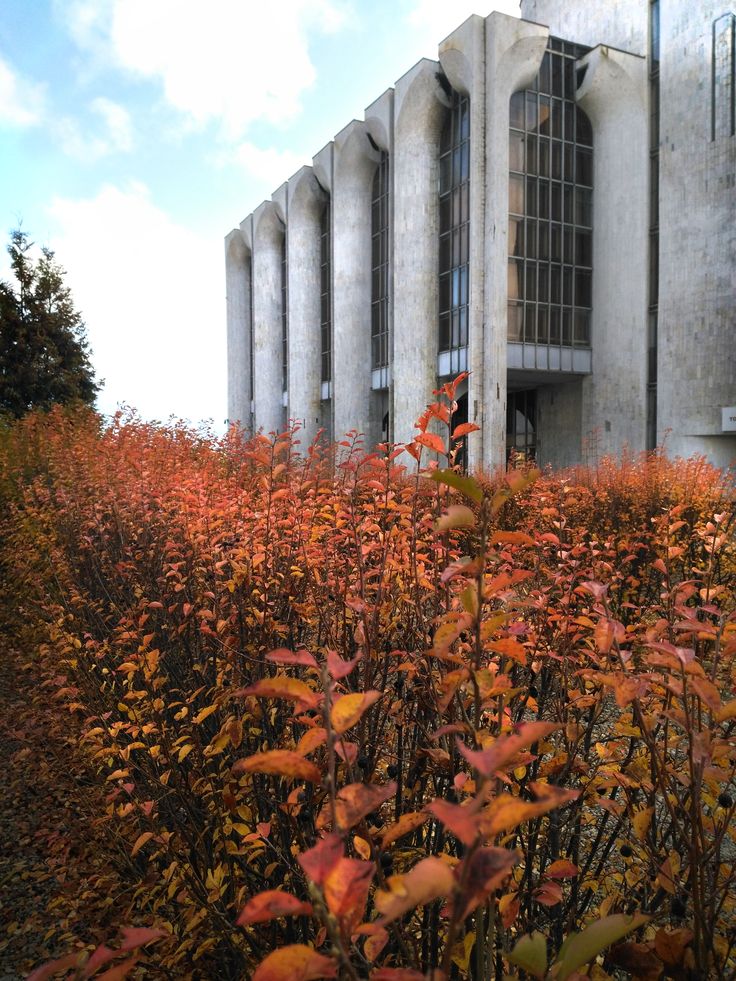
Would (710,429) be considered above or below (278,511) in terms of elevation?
above

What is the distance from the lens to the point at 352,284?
31.9m

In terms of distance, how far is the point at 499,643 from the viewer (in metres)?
1.54

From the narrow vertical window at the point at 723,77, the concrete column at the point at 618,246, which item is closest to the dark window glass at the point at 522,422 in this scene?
the concrete column at the point at 618,246

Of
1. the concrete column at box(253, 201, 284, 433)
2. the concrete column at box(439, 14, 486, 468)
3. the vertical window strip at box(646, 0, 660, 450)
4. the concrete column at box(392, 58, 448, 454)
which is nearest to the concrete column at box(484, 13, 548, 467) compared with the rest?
the concrete column at box(439, 14, 486, 468)

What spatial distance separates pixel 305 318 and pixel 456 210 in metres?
12.5

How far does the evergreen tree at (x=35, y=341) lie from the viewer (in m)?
24.2

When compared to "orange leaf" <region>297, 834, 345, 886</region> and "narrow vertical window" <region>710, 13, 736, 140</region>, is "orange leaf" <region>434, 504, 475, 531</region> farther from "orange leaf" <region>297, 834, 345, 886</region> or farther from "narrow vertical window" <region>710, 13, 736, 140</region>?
"narrow vertical window" <region>710, 13, 736, 140</region>

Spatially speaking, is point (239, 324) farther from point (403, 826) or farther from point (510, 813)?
point (510, 813)

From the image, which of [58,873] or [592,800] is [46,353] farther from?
[592,800]

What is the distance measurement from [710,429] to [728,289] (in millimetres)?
4674

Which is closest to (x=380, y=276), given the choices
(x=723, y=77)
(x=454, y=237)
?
(x=454, y=237)

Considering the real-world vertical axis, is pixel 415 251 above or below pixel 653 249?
above

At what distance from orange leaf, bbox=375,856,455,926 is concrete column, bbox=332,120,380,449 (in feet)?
102


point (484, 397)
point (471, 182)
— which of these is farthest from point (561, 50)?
point (484, 397)
